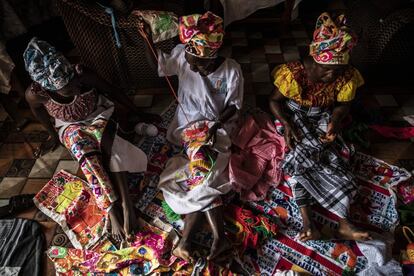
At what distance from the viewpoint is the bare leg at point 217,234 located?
1.37m

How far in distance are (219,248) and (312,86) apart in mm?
907

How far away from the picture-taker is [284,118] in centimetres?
162

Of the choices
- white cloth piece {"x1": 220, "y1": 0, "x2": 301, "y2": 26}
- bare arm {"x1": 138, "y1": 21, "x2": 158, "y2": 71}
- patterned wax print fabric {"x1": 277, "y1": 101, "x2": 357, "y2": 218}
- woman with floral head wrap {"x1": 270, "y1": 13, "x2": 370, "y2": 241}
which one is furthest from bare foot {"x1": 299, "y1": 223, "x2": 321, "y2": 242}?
white cloth piece {"x1": 220, "y1": 0, "x2": 301, "y2": 26}

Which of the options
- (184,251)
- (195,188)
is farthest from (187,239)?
(195,188)

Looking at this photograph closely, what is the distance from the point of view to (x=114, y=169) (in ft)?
4.89

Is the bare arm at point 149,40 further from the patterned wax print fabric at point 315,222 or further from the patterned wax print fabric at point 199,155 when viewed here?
the patterned wax print fabric at point 315,222

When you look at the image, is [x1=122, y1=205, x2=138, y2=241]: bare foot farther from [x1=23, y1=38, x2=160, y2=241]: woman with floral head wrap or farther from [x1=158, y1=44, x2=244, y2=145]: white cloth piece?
[x1=158, y1=44, x2=244, y2=145]: white cloth piece

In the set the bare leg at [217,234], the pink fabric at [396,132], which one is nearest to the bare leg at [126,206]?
the bare leg at [217,234]

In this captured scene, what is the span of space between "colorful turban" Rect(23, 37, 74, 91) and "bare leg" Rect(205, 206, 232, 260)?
919 millimetres

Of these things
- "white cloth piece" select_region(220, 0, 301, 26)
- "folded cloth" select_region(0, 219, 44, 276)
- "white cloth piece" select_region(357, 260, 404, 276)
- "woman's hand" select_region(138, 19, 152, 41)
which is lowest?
"folded cloth" select_region(0, 219, 44, 276)

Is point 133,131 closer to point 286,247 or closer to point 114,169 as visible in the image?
point 114,169

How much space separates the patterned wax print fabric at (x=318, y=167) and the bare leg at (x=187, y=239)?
20.5 inches

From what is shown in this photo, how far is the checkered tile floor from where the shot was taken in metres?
1.76

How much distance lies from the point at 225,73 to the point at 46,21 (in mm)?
1782
